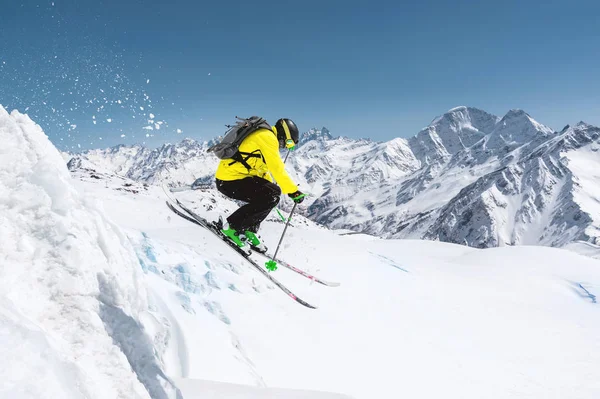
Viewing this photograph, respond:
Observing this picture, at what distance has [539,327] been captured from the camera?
640 inches

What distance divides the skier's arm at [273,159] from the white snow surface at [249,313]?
10.1 feet

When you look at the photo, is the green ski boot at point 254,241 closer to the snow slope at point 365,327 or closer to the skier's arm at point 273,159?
the skier's arm at point 273,159

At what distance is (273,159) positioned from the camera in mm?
7629

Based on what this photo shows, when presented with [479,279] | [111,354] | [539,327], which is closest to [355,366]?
[111,354]

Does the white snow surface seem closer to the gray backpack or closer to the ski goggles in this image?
the gray backpack

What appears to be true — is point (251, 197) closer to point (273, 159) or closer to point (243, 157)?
point (243, 157)

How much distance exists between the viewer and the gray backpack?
780 cm

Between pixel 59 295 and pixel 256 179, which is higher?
pixel 256 179

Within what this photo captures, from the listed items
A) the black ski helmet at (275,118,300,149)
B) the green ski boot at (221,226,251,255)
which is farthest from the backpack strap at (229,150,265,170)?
the green ski boot at (221,226,251,255)

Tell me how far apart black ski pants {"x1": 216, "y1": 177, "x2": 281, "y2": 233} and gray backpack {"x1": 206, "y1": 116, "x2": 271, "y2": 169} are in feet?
1.66

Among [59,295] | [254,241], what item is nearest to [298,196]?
[254,241]

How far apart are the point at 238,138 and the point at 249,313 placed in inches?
212

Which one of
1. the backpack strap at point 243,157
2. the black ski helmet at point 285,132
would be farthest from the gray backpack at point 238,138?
the black ski helmet at point 285,132

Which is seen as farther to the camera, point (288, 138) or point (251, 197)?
point (251, 197)
